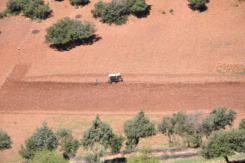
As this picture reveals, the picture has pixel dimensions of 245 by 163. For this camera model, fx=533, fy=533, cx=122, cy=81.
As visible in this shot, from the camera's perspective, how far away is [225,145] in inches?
1619

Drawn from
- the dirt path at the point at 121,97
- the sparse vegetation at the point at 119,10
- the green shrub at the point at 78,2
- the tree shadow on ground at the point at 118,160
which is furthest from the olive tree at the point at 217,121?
the green shrub at the point at 78,2

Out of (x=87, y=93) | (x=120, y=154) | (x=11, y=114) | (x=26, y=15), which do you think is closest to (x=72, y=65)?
(x=87, y=93)

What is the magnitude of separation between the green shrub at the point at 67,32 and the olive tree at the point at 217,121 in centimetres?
2754

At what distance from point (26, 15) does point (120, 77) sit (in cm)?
2285

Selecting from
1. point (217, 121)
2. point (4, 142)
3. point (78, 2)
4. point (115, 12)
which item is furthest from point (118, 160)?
point (78, 2)

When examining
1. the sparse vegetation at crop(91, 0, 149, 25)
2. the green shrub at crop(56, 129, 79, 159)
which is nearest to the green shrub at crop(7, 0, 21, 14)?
the sparse vegetation at crop(91, 0, 149, 25)

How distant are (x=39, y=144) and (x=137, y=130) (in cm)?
890

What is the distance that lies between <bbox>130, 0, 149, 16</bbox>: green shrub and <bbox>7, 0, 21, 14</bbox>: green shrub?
17491 millimetres

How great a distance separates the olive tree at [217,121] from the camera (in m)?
48.2

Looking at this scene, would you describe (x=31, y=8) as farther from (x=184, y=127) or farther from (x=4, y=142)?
(x=184, y=127)

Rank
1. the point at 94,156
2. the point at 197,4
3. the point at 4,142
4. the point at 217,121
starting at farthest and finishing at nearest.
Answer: the point at 197,4 → the point at 4,142 → the point at 217,121 → the point at 94,156

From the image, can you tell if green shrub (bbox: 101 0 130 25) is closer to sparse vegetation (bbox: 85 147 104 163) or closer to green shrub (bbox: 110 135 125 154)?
green shrub (bbox: 110 135 125 154)

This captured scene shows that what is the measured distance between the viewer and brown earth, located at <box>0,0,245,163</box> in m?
58.1

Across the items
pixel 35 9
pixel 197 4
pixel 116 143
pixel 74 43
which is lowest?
pixel 116 143
